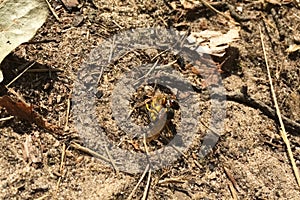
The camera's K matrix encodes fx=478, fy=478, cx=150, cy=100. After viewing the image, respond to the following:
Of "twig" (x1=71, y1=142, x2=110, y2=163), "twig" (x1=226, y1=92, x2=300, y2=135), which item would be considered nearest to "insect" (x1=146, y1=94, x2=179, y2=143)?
"twig" (x1=71, y1=142, x2=110, y2=163)

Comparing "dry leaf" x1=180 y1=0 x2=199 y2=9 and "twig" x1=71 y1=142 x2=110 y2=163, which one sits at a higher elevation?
"dry leaf" x1=180 y1=0 x2=199 y2=9

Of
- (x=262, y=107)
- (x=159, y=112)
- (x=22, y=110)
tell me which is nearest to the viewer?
(x=22, y=110)

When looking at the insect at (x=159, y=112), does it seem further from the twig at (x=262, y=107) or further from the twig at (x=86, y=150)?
the twig at (x=262, y=107)

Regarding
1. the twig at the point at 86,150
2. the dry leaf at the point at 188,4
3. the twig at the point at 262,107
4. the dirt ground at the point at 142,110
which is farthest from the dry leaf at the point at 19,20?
the twig at the point at 262,107

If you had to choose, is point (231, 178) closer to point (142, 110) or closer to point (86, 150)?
point (142, 110)

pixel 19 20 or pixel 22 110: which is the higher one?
pixel 19 20

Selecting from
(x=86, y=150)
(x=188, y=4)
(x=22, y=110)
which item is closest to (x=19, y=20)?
(x=22, y=110)

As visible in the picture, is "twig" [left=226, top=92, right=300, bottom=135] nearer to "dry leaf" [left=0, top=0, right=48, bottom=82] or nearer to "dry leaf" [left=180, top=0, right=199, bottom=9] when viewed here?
"dry leaf" [left=180, top=0, right=199, bottom=9]

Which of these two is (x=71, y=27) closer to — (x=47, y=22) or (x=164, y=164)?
(x=47, y=22)
